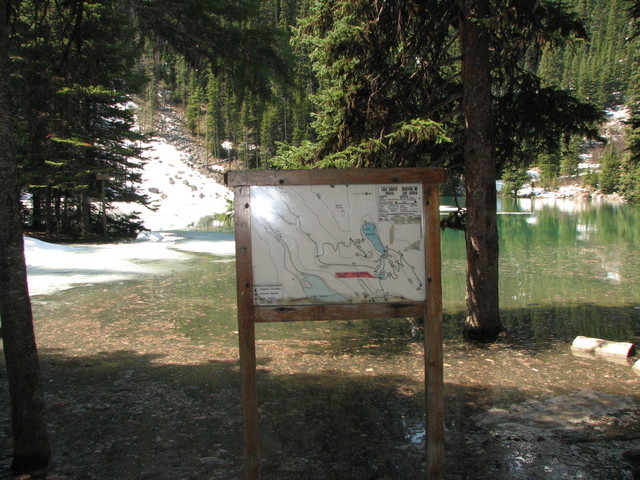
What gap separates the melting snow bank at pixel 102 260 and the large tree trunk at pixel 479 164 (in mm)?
8388

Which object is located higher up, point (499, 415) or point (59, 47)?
point (59, 47)

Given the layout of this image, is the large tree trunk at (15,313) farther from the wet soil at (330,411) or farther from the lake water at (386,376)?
the lake water at (386,376)

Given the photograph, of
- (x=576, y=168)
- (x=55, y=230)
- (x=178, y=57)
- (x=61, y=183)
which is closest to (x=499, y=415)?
(x=178, y=57)

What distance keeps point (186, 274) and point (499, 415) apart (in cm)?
1035

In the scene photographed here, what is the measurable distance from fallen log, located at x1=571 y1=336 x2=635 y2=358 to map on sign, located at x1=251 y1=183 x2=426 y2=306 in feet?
14.0

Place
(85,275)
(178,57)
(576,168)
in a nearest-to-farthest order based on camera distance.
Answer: (178,57), (85,275), (576,168)

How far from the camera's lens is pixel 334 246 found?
10.3ft

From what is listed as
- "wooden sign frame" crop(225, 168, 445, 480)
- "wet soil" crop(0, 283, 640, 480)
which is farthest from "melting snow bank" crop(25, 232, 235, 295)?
"wooden sign frame" crop(225, 168, 445, 480)

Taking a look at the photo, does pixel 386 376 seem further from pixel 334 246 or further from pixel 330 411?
pixel 334 246

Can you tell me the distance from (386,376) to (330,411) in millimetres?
1167

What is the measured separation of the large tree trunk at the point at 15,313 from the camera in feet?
10.9

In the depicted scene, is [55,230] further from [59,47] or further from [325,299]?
[325,299]

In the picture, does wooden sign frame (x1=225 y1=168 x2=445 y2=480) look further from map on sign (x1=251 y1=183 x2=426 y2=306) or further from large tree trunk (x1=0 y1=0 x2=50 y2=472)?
large tree trunk (x1=0 y1=0 x2=50 y2=472)

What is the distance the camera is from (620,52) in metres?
119
